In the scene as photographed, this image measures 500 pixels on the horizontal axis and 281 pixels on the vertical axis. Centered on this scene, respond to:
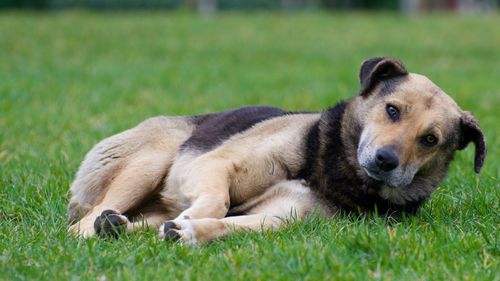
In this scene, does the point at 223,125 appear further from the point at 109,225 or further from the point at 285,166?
the point at 109,225

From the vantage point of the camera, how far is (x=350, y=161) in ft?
20.0

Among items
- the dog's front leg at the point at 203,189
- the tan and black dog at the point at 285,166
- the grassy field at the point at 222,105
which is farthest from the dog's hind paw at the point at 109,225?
Result: the dog's front leg at the point at 203,189

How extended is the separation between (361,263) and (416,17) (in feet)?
74.6

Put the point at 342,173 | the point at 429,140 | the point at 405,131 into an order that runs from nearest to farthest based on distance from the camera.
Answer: the point at 405,131, the point at 429,140, the point at 342,173

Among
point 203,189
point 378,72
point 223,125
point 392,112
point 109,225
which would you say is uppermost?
point 378,72

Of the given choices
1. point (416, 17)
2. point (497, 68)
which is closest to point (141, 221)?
point (497, 68)

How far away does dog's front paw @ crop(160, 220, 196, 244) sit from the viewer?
529cm

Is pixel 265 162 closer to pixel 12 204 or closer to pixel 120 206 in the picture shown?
pixel 120 206

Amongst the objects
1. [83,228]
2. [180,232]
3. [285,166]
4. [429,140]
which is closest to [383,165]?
[429,140]

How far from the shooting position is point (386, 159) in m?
5.55

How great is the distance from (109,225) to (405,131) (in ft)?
6.61

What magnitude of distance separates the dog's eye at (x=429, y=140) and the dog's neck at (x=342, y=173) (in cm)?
45

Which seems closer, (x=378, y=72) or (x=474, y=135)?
(x=474, y=135)

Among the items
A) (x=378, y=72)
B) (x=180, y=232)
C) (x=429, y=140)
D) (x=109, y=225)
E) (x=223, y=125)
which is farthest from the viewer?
(x=223, y=125)
